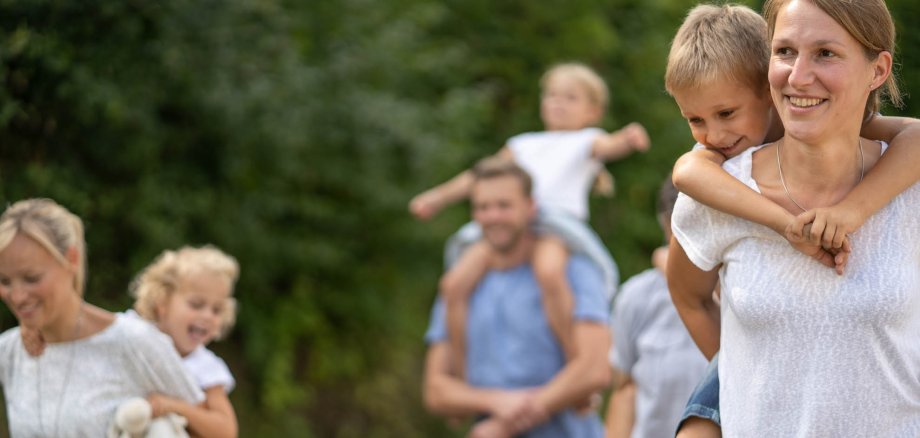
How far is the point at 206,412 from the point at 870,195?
211 centimetres

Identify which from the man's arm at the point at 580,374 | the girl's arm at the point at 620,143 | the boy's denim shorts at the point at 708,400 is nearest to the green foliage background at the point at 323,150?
the girl's arm at the point at 620,143

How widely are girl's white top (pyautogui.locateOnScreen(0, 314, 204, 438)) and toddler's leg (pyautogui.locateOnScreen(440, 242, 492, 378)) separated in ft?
9.56

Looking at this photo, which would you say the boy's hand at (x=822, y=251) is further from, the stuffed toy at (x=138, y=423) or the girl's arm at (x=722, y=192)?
the stuffed toy at (x=138, y=423)

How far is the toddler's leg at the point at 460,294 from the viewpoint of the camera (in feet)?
22.4

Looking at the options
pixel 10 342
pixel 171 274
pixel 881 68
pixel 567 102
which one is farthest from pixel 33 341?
pixel 567 102

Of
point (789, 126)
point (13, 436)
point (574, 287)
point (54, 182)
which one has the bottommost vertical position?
point (574, 287)

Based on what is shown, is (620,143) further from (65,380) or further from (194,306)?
(65,380)

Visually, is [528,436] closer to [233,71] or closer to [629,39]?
[233,71]

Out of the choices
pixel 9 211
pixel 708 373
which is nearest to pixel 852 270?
pixel 708 373

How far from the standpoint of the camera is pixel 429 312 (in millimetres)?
11047

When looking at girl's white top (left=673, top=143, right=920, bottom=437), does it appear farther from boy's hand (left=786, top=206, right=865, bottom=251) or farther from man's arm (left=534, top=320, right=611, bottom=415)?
man's arm (left=534, top=320, right=611, bottom=415)

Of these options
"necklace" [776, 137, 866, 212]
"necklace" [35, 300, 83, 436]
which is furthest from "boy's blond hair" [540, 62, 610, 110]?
"necklace" [776, 137, 866, 212]

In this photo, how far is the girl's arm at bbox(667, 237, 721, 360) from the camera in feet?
10.8

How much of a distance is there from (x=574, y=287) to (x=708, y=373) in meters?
3.27
